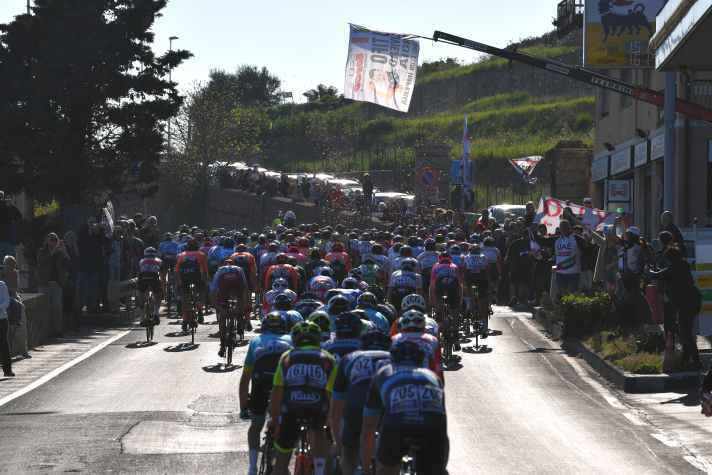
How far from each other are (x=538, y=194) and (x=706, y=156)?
113 ft

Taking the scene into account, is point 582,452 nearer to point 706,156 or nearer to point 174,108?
point 706,156

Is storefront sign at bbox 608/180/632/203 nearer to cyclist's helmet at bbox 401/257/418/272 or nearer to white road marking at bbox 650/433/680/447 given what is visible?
cyclist's helmet at bbox 401/257/418/272

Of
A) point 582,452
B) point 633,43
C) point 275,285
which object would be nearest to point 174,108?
point 633,43

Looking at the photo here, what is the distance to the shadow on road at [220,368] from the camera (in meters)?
21.5

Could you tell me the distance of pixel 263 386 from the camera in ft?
41.1

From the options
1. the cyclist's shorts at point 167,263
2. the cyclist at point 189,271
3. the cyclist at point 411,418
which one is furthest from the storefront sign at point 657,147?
the cyclist at point 411,418

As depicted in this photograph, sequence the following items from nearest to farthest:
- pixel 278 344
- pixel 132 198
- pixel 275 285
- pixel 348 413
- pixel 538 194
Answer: pixel 348 413 → pixel 278 344 → pixel 275 285 → pixel 538 194 → pixel 132 198

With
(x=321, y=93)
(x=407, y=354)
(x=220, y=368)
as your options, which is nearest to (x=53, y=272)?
(x=220, y=368)

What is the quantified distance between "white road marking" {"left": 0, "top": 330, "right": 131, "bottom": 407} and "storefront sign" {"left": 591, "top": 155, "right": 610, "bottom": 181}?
22.3m

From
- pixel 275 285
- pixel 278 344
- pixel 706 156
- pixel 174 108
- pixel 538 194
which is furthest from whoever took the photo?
pixel 538 194

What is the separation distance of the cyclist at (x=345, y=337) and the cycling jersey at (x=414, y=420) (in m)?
2.47

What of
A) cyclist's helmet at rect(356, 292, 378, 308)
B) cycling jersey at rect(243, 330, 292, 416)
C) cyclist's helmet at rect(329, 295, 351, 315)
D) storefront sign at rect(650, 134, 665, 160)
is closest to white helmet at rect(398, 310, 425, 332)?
cycling jersey at rect(243, 330, 292, 416)

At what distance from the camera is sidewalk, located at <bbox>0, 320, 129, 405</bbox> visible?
69.8ft

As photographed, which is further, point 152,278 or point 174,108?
point 174,108
